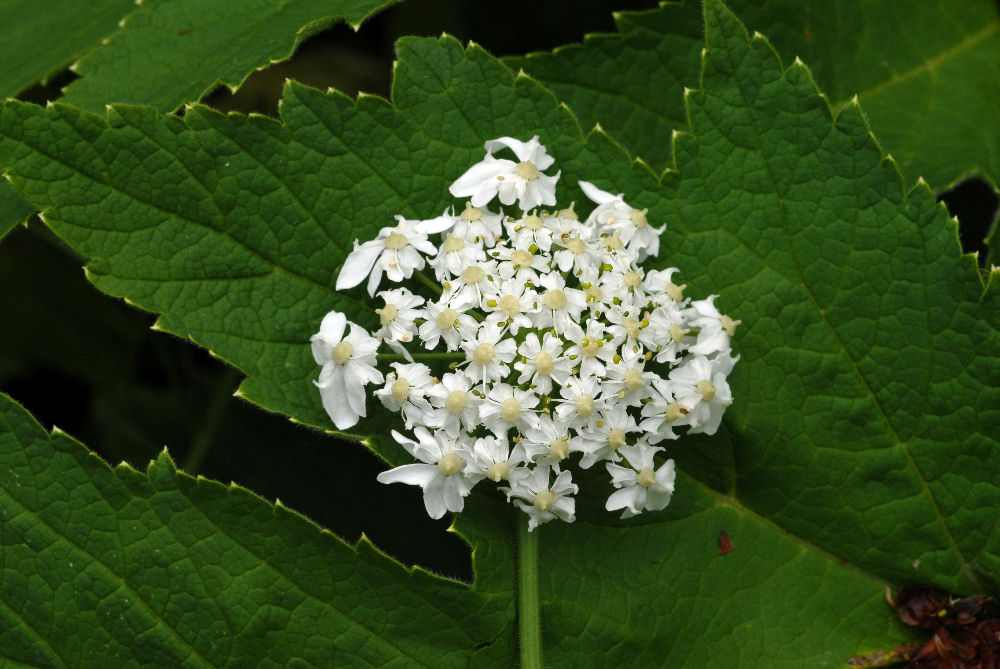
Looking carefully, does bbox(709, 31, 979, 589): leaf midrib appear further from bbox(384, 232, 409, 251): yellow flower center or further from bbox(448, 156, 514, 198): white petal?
bbox(384, 232, 409, 251): yellow flower center

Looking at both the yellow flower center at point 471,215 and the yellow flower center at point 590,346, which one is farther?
the yellow flower center at point 471,215

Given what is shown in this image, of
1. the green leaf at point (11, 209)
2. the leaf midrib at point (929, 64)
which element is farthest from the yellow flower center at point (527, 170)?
the leaf midrib at point (929, 64)

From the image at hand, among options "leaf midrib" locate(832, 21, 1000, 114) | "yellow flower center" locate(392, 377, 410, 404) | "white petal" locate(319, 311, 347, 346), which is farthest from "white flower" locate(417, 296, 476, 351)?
"leaf midrib" locate(832, 21, 1000, 114)

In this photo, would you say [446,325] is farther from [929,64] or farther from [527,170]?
[929,64]

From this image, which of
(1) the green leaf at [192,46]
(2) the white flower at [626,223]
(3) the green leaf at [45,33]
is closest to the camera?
(2) the white flower at [626,223]

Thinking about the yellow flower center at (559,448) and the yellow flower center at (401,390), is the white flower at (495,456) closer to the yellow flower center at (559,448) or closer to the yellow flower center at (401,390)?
the yellow flower center at (559,448)

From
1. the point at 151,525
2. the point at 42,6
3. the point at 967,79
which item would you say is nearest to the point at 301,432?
the point at 151,525
